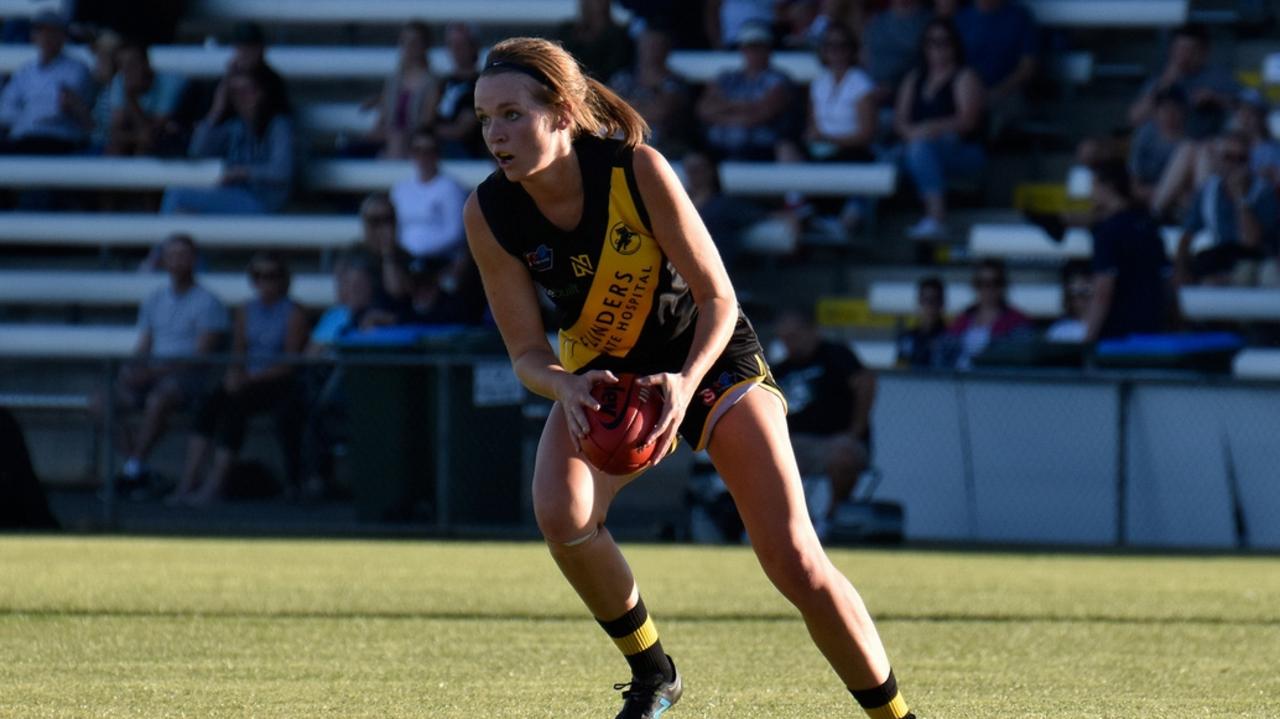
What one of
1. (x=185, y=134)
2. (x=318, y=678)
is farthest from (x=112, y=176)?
(x=318, y=678)

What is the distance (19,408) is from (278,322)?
6.50 feet

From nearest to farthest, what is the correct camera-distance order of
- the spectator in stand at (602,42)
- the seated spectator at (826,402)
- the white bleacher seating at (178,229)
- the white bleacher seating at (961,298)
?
1. the seated spectator at (826,402)
2. the white bleacher seating at (961,298)
3. the spectator in stand at (602,42)
4. the white bleacher seating at (178,229)

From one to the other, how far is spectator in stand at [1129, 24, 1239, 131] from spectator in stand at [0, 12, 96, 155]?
8466 mm

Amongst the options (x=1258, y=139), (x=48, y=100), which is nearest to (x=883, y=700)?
(x=1258, y=139)

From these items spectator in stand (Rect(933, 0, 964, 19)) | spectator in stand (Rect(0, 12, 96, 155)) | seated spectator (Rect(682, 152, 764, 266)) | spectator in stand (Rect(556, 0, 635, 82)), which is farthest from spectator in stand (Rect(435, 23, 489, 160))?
spectator in stand (Rect(933, 0, 964, 19))

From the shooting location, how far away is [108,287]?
17.2 m

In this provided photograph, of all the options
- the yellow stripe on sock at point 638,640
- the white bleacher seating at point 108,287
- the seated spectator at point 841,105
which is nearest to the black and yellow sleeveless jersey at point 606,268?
the yellow stripe on sock at point 638,640

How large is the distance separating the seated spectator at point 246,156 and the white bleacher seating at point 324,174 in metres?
0.26

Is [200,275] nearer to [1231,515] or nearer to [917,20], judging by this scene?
[917,20]

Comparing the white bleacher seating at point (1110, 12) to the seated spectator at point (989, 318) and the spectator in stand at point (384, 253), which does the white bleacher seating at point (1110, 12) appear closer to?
the seated spectator at point (989, 318)

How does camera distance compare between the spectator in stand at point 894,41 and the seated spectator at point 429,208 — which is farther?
the spectator in stand at point 894,41

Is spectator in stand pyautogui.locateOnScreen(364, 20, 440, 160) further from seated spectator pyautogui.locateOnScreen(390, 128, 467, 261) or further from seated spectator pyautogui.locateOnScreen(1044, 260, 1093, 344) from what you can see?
seated spectator pyautogui.locateOnScreen(1044, 260, 1093, 344)

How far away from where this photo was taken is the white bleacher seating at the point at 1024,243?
51.5ft

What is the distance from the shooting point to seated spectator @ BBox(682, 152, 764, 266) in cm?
1482
